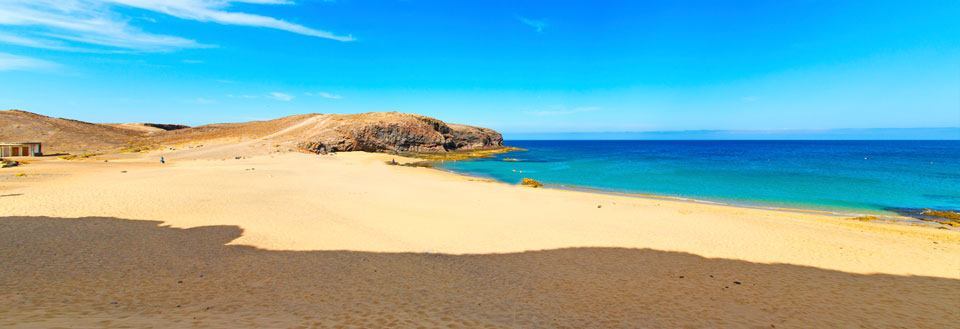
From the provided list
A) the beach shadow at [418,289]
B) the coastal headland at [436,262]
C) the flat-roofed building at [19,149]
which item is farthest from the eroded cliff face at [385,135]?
the beach shadow at [418,289]

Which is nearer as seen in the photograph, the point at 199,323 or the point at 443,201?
the point at 199,323

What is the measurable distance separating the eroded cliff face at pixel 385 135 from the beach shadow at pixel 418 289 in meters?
46.2

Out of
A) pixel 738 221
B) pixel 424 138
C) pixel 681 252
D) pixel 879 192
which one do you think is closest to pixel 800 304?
pixel 681 252

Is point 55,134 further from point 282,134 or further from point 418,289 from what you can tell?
point 418,289

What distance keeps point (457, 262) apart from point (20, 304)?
8133 millimetres

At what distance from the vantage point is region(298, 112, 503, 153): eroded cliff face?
2291 inches

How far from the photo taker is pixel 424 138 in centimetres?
7556

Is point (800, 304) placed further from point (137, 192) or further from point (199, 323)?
point (137, 192)

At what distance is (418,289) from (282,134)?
58.4 m

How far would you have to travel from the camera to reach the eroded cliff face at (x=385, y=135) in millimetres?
58188

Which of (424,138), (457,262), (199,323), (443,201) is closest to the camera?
(199,323)

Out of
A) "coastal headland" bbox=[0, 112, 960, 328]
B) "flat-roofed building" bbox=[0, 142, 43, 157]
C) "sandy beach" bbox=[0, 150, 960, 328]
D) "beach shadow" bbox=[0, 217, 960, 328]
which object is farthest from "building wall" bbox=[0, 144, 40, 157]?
"beach shadow" bbox=[0, 217, 960, 328]

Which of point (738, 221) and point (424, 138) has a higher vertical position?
point (424, 138)

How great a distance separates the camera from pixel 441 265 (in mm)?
10430
